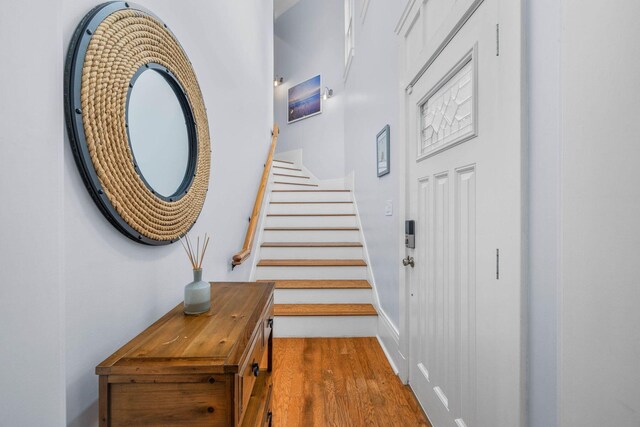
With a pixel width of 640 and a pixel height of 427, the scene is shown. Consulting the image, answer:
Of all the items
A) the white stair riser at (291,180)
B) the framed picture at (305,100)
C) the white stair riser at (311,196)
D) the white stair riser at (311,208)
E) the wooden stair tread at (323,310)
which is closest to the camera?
the wooden stair tread at (323,310)

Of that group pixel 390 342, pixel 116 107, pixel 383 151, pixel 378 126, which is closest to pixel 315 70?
pixel 378 126

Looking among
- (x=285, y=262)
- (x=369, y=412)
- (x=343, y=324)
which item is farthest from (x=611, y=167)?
(x=285, y=262)

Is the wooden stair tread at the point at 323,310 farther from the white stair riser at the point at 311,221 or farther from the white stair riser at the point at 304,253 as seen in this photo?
the white stair riser at the point at 311,221

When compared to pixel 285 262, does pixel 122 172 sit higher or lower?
higher

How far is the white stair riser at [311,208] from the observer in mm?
3670

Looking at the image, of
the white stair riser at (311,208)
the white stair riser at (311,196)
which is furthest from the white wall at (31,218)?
the white stair riser at (311,196)

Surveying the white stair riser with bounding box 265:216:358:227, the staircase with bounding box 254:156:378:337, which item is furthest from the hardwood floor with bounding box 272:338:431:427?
the white stair riser with bounding box 265:216:358:227

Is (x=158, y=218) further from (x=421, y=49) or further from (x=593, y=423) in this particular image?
(x=421, y=49)

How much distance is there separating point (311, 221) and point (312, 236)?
0.29m

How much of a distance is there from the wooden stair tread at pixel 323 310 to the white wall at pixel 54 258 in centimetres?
128

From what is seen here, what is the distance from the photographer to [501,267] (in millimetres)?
900

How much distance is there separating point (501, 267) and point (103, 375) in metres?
1.10

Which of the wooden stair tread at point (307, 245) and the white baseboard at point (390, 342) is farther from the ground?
the wooden stair tread at point (307, 245)

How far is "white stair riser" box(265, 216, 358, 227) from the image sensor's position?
344 cm
